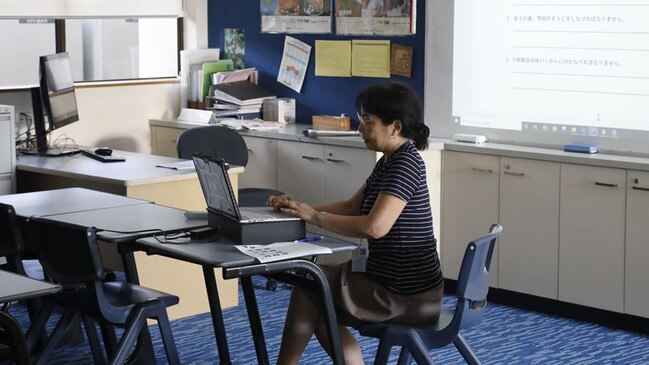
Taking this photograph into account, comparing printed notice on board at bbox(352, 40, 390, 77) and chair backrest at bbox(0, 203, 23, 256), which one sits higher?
printed notice on board at bbox(352, 40, 390, 77)

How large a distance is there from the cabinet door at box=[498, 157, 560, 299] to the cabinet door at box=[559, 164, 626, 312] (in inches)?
2.2

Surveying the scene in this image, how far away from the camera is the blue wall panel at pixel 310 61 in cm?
634

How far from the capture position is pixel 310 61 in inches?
274

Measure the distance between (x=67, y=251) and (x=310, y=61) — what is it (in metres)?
3.27

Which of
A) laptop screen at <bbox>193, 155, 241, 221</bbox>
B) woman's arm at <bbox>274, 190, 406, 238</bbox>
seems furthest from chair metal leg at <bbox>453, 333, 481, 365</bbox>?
laptop screen at <bbox>193, 155, 241, 221</bbox>

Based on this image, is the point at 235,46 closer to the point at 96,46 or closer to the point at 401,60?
the point at 96,46

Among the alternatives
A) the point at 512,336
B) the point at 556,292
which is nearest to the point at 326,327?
the point at 512,336

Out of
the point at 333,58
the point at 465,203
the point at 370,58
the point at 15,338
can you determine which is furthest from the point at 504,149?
the point at 15,338

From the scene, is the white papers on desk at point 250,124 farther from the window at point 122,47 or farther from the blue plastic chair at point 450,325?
the blue plastic chair at point 450,325

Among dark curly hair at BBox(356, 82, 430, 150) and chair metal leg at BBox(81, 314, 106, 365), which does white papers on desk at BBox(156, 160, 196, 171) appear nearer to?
Answer: chair metal leg at BBox(81, 314, 106, 365)

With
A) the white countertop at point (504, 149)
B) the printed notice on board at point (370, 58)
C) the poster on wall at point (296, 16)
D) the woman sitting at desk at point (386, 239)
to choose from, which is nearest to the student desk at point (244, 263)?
the woman sitting at desk at point (386, 239)

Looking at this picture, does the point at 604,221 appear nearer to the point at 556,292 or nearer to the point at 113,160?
the point at 556,292

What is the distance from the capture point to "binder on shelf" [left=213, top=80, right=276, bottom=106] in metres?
7.04

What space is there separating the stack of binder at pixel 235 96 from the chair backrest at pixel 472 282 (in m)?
3.46
